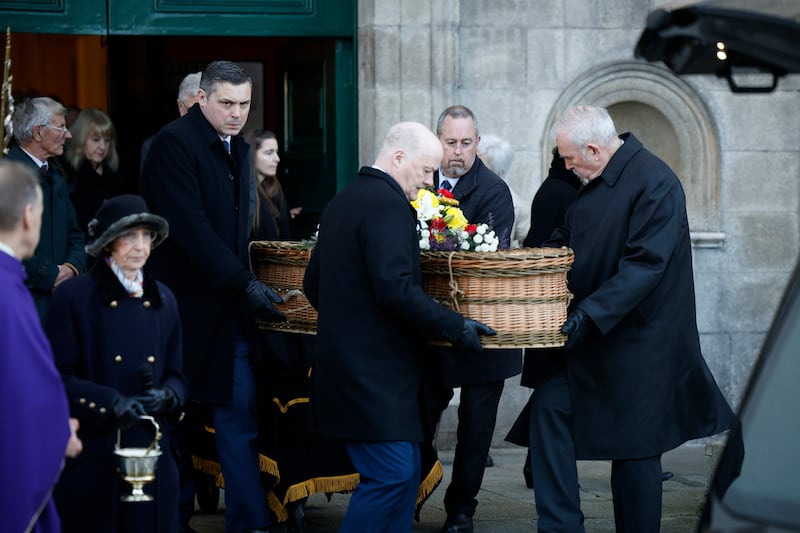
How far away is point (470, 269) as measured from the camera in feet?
19.7

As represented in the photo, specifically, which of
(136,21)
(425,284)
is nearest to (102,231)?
(425,284)

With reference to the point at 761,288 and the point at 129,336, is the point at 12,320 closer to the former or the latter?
the point at 129,336

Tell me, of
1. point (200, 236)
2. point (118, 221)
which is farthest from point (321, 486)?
point (118, 221)

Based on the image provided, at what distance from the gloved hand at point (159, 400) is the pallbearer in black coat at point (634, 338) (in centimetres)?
188

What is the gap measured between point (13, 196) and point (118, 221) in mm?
889

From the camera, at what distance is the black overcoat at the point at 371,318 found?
5699mm

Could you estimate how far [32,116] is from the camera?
25.4 ft

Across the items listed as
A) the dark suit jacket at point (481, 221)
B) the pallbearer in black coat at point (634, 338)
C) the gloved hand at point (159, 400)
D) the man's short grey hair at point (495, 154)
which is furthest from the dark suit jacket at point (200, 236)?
the man's short grey hair at point (495, 154)

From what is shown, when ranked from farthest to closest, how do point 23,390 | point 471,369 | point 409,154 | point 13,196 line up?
1. point 471,369
2. point 409,154
3. point 13,196
4. point 23,390

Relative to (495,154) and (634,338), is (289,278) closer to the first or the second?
(634,338)

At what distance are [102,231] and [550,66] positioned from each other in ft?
17.5

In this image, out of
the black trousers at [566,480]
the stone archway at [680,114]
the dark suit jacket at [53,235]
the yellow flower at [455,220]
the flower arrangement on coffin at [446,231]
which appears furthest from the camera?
the stone archway at [680,114]

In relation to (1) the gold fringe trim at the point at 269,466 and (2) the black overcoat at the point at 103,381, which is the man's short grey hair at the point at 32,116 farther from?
(2) the black overcoat at the point at 103,381

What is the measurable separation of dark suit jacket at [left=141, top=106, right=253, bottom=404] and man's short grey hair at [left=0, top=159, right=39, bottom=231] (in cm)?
230
